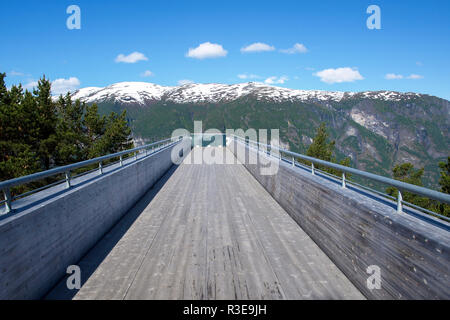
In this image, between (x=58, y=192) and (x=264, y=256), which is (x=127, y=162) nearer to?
(x=58, y=192)

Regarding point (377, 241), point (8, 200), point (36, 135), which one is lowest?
point (377, 241)

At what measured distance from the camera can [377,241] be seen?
3.35m

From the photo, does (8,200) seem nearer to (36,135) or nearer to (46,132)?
(36,135)

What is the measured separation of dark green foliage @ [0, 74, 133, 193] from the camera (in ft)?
57.6

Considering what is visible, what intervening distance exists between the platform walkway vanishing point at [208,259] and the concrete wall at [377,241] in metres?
0.29

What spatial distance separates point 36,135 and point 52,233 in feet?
73.8

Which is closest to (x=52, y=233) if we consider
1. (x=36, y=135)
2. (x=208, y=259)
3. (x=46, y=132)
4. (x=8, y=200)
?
(x=8, y=200)

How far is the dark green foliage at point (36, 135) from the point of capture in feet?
57.6

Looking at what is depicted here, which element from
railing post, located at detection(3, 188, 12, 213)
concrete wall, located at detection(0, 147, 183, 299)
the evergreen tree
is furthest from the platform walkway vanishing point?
the evergreen tree

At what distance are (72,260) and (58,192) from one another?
108 cm

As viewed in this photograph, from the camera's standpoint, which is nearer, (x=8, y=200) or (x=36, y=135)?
(x=8, y=200)

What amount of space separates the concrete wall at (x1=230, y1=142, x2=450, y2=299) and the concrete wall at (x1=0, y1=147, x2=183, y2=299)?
4.09m

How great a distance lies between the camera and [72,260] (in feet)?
14.3
